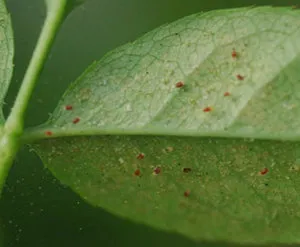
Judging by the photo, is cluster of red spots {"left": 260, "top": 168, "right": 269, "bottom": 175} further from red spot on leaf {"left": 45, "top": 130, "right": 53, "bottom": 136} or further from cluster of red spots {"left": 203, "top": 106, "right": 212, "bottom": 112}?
red spot on leaf {"left": 45, "top": 130, "right": 53, "bottom": 136}

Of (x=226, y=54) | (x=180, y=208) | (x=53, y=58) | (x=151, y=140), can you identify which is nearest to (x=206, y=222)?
(x=180, y=208)

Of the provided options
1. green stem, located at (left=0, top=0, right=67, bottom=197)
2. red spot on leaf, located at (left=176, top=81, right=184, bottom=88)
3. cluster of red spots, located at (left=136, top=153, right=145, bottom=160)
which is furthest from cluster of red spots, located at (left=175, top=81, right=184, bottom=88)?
green stem, located at (left=0, top=0, right=67, bottom=197)

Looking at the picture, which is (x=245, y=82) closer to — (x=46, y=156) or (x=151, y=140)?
(x=151, y=140)

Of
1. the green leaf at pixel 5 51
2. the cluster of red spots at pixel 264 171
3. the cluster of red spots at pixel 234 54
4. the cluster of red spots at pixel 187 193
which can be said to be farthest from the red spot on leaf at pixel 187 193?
the green leaf at pixel 5 51

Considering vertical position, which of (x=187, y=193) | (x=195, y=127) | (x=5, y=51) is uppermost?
(x=5, y=51)

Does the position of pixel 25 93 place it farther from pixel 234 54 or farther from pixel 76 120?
pixel 234 54

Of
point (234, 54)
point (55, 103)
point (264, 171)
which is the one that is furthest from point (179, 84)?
point (55, 103)

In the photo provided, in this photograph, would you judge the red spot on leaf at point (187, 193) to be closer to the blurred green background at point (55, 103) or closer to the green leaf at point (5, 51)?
the blurred green background at point (55, 103)
